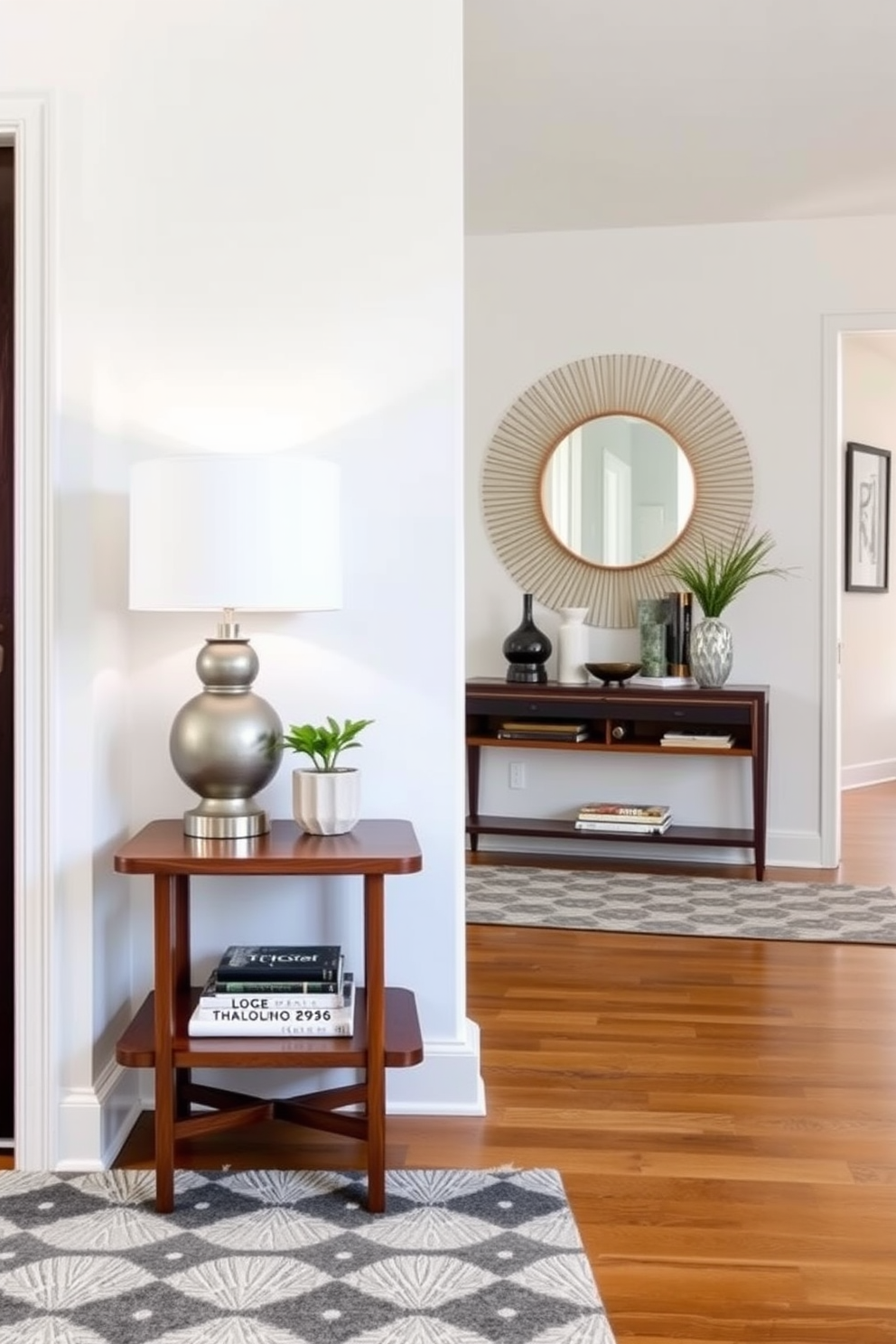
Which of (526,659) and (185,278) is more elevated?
(185,278)

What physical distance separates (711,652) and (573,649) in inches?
22.7

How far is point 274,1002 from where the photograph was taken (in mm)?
2477

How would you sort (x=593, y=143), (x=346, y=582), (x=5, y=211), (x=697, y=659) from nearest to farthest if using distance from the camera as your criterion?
(x=5, y=211) < (x=346, y=582) < (x=593, y=143) < (x=697, y=659)

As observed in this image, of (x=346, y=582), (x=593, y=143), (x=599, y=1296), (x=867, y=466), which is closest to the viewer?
(x=599, y=1296)

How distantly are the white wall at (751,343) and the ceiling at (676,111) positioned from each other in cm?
13

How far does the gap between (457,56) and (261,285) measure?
0.62 meters

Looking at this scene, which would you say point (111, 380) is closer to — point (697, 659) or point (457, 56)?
point (457, 56)

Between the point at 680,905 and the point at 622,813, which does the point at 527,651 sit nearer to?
the point at 622,813

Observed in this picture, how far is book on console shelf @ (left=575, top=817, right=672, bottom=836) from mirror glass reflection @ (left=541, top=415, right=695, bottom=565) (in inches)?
43.1

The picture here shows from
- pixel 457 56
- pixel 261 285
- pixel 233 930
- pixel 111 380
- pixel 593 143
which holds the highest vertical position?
pixel 593 143

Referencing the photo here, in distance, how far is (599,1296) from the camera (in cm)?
210

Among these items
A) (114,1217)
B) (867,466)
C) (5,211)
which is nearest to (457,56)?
(5,211)

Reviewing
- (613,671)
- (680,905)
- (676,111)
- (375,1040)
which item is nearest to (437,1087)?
(375,1040)

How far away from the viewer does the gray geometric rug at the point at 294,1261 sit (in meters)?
2.00
